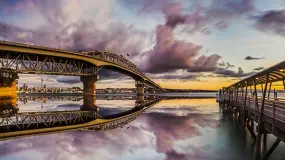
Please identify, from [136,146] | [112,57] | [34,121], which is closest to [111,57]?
[112,57]

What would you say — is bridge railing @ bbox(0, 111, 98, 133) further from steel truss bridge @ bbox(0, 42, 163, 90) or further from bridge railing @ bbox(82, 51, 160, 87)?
bridge railing @ bbox(82, 51, 160, 87)

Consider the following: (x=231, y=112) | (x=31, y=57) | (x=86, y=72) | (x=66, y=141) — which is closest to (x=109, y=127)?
(x=66, y=141)

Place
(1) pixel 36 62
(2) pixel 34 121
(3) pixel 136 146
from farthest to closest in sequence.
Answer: (1) pixel 36 62
(2) pixel 34 121
(3) pixel 136 146

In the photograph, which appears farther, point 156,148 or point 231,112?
point 231,112

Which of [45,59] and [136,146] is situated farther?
Result: [45,59]

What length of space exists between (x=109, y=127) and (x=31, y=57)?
207 feet

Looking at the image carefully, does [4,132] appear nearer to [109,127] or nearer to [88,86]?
[109,127]

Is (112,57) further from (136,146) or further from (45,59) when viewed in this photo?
(136,146)

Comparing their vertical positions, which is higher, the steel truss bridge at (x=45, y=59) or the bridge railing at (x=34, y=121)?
the steel truss bridge at (x=45, y=59)

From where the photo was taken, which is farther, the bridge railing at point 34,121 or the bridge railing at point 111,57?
the bridge railing at point 111,57

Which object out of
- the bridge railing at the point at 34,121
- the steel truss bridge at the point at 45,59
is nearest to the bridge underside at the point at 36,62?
the steel truss bridge at the point at 45,59

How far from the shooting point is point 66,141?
1481cm

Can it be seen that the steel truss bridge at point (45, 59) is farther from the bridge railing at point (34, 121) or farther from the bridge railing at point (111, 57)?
the bridge railing at point (34, 121)

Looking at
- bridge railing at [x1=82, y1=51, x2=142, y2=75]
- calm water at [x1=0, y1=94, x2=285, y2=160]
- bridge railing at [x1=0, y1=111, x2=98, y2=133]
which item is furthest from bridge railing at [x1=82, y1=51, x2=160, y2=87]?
calm water at [x1=0, y1=94, x2=285, y2=160]
